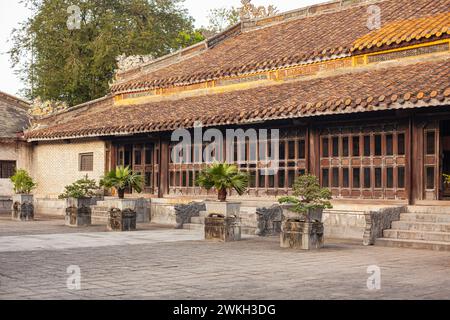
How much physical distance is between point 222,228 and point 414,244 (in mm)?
4016

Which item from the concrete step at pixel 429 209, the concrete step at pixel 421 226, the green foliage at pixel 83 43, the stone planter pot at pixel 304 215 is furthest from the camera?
the green foliage at pixel 83 43

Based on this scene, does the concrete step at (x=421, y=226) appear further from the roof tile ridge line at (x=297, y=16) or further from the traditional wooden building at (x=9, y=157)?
the traditional wooden building at (x=9, y=157)

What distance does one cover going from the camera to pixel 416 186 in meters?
14.6

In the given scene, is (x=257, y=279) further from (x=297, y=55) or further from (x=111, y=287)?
(x=297, y=55)

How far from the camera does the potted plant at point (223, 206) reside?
14195mm

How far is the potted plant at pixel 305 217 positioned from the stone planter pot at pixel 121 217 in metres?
5.60

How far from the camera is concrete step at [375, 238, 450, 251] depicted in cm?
1254

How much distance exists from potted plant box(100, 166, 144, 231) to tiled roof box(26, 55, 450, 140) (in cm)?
197

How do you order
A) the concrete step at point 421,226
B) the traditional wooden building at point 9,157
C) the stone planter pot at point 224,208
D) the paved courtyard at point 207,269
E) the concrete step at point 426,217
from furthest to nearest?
the traditional wooden building at point 9,157 < the stone planter pot at point 224,208 < the concrete step at point 426,217 < the concrete step at point 421,226 < the paved courtyard at point 207,269

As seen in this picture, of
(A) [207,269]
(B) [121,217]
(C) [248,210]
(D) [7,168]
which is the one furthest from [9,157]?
(A) [207,269]

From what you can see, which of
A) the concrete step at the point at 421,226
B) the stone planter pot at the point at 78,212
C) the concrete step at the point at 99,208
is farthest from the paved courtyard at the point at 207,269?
the concrete step at the point at 99,208

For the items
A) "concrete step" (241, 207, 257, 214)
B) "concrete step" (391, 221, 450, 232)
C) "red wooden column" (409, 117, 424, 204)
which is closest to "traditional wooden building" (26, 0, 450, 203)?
"red wooden column" (409, 117, 424, 204)

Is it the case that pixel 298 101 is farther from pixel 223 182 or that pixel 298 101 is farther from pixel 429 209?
pixel 429 209

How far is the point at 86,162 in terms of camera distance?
23375mm
